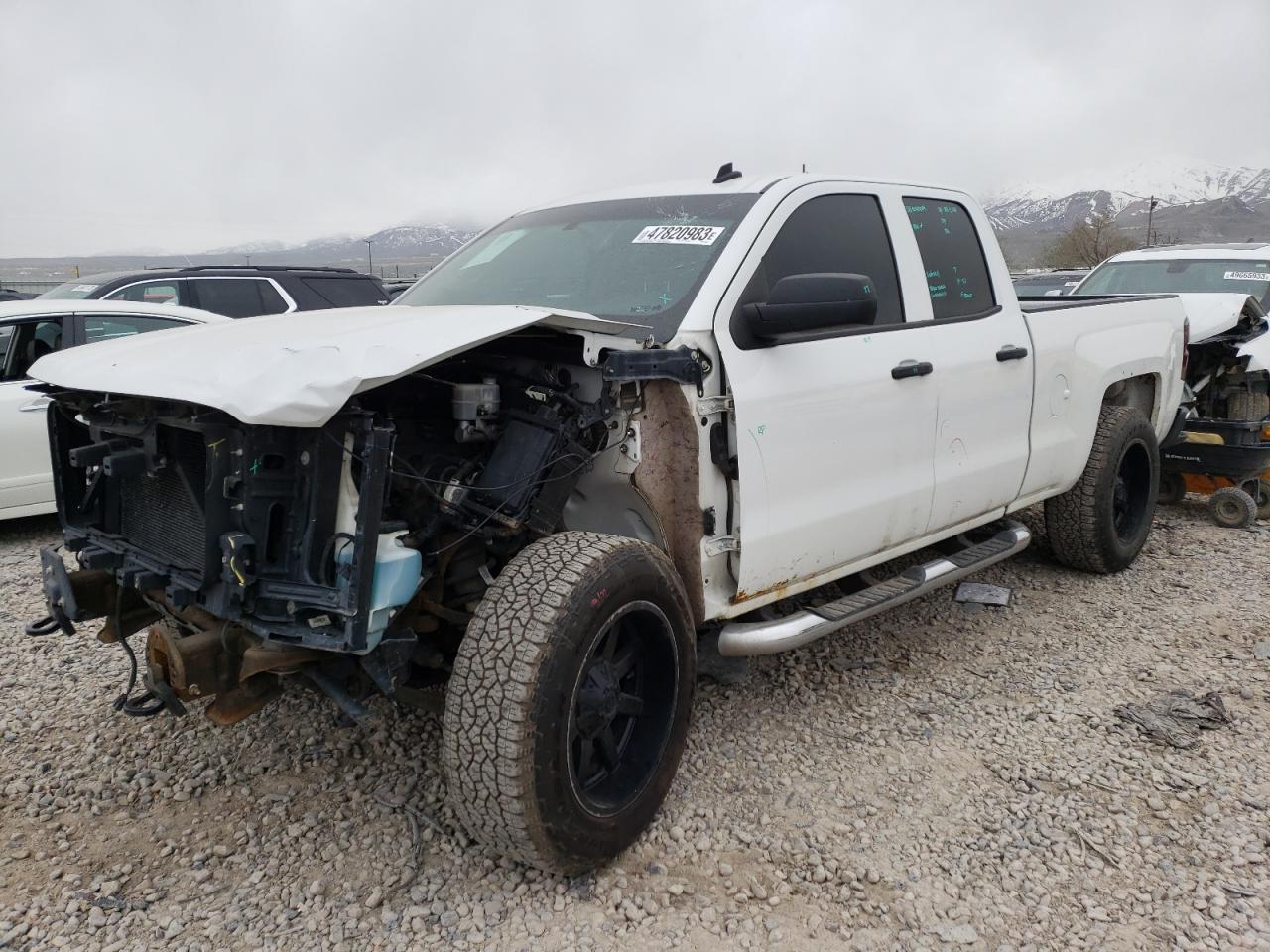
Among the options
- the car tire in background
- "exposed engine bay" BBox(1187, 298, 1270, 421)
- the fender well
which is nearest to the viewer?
the fender well

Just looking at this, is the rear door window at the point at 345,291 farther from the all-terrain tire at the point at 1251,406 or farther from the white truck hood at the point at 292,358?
the all-terrain tire at the point at 1251,406

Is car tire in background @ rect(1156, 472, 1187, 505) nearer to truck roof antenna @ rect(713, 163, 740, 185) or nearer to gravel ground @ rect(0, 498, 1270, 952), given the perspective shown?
gravel ground @ rect(0, 498, 1270, 952)

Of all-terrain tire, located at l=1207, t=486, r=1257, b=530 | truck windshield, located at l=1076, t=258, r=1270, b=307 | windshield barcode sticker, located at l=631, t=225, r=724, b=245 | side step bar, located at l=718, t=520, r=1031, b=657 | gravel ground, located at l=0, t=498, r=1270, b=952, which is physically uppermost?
windshield barcode sticker, located at l=631, t=225, r=724, b=245

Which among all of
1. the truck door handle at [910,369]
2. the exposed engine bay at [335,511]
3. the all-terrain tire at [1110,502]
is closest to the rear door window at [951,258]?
the truck door handle at [910,369]

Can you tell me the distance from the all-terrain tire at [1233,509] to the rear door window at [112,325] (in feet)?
22.5

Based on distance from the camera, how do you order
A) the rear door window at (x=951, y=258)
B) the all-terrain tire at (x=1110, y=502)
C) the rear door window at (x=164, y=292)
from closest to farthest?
the rear door window at (x=951, y=258) → the all-terrain tire at (x=1110, y=502) → the rear door window at (x=164, y=292)

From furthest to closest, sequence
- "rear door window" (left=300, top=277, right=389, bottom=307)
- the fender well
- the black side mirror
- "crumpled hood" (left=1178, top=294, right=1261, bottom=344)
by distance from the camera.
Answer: "rear door window" (left=300, top=277, right=389, bottom=307), "crumpled hood" (left=1178, top=294, right=1261, bottom=344), the fender well, the black side mirror

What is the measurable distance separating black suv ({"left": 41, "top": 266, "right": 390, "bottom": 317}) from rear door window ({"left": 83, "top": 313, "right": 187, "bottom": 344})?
2.47 m

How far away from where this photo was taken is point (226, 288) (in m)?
9.20

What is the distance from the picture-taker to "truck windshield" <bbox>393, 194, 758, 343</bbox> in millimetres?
3281

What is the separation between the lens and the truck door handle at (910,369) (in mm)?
3639

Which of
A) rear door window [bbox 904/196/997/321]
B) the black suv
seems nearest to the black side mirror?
rear door window [bbox 904/196/997/321]

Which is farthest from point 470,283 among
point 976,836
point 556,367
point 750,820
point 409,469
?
point 976,836

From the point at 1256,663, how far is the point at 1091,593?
972mm
